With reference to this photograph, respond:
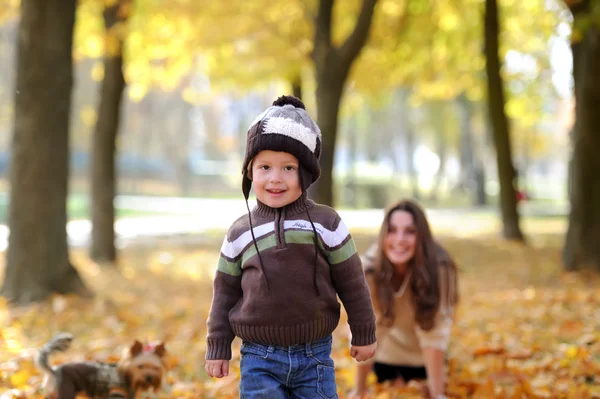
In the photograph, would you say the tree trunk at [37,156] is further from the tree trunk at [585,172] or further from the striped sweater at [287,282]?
the tree trunk at [585,172]

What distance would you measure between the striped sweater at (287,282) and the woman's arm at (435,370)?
66.5 inches

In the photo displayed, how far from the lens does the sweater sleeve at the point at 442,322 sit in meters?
4.29

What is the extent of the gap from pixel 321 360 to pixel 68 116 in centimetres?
593

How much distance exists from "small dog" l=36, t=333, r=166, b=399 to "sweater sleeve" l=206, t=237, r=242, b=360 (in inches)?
37.0

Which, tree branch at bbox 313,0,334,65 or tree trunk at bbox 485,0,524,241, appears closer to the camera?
tree branch at bbox 313,0,334,65

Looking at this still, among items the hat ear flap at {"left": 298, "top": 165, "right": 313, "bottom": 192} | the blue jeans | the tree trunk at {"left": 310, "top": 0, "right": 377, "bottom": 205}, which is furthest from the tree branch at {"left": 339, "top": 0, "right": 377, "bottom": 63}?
the blue jeans

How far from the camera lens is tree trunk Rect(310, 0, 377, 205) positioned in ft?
34.6

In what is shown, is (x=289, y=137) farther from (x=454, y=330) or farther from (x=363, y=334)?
(x=454, y=330)

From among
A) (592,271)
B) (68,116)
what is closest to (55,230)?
(68,116)

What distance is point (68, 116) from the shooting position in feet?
25.3

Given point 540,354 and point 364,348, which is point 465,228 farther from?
point 364,348

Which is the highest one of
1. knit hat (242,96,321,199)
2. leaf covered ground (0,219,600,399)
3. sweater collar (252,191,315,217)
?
knit hat (242,96,321,199)

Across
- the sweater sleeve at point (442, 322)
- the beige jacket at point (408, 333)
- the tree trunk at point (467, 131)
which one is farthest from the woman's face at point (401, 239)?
the tree trunk at point (467, 131)

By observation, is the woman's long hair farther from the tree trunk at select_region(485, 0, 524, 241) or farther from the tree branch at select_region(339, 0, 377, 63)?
the tree trunk at select_region(485, 0, 524, 241)
